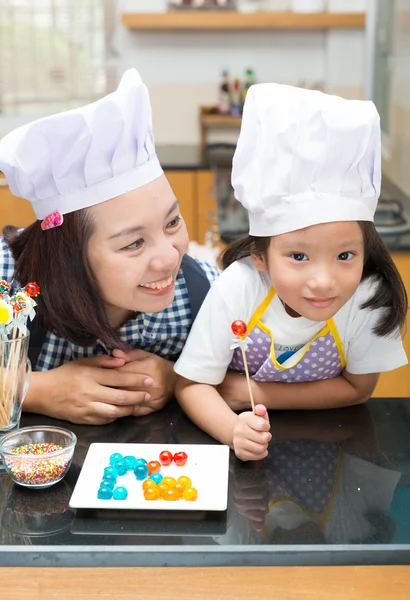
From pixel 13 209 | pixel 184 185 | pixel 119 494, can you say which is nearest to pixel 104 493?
pixel 119 494

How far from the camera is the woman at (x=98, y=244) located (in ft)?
4.10

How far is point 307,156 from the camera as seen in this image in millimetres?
1222

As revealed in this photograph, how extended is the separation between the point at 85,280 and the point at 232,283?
238 millimetres

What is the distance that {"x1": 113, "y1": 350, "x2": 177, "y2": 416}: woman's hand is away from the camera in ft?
4.67

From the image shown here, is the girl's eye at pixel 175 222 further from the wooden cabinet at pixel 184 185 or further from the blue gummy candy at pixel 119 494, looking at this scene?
the wooden cabinet at pixel 184 185

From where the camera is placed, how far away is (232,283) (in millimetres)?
1382

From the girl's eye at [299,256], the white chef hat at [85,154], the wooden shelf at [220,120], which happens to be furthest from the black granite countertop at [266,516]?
the wooden shelf at [220,120]

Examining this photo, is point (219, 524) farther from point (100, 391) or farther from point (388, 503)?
point (100, 391)

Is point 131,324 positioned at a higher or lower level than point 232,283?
lower

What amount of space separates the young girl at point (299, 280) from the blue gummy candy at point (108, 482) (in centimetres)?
19

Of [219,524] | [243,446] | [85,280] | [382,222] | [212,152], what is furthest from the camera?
[212,152]

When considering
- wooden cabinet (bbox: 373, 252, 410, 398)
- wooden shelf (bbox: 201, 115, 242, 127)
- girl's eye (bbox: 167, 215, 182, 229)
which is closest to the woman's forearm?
girl's eye (bbox: 167, 215, 182, 229)

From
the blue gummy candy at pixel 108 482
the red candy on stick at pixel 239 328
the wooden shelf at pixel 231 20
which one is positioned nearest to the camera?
the blue gummy candy at pixel 108 482

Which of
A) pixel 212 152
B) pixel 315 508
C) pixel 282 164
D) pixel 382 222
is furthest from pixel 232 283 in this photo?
pixel 212 152
